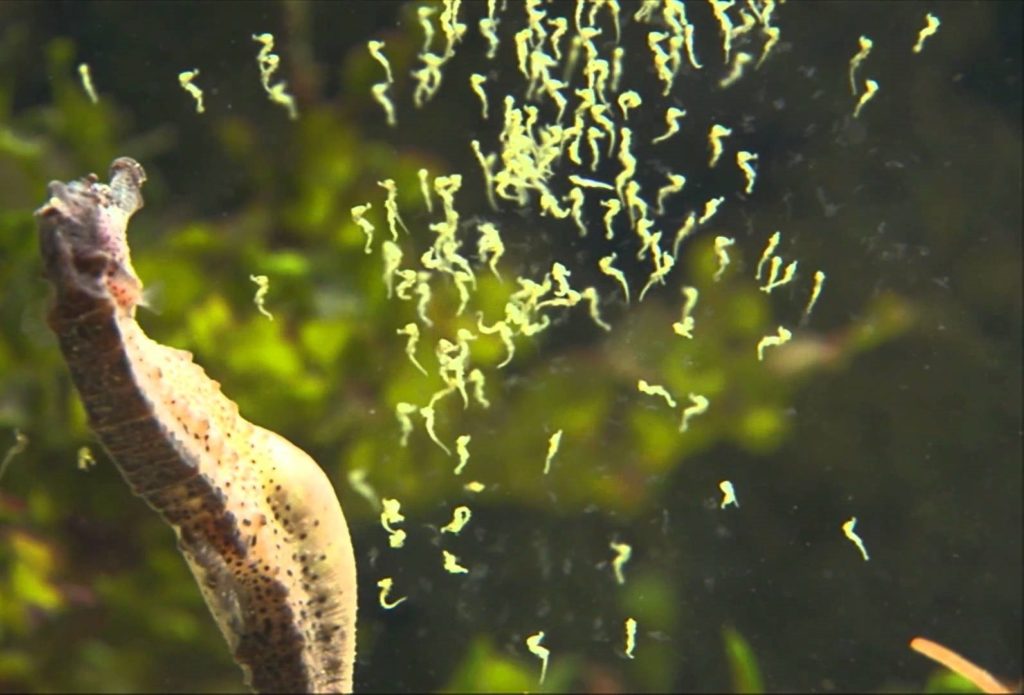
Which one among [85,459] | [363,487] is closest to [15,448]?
[85,459]

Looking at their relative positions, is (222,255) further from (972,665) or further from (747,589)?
(972,665)

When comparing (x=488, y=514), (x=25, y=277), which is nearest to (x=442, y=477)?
(x=488, y=514)

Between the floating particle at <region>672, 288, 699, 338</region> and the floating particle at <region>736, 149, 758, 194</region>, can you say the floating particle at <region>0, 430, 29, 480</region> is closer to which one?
the floating particle at <region>672, 288, 699, 338</region>

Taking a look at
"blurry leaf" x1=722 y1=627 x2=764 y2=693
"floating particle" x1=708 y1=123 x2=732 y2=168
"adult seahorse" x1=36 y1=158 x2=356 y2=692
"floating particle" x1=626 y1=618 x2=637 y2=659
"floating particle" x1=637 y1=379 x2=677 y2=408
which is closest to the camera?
"adult seahorse" x1=36 y1=158 x2=356 y2=692

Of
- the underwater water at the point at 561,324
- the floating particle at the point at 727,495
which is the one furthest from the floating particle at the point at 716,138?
the floating particle at the point at 727,495

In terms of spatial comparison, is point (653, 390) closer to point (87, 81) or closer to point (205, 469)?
point (205, 469)

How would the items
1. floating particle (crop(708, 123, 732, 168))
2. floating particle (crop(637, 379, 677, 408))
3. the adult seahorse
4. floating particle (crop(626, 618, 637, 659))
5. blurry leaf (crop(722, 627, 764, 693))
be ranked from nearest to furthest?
the adult seahorse → floating particle (crop(708, 123, 732, 168)) → floating particle (crop(637, 379, 677, 408)) → floating particle (crop(626, 618, 637, 659)) → blurry leaf (crop(722, 627, 764, 693))

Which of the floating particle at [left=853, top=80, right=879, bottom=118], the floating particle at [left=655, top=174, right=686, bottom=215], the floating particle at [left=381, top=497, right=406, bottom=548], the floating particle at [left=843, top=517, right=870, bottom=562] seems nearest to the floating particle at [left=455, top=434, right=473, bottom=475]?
the floating particle at [left=381, top=497, right=406, bottom=548]
